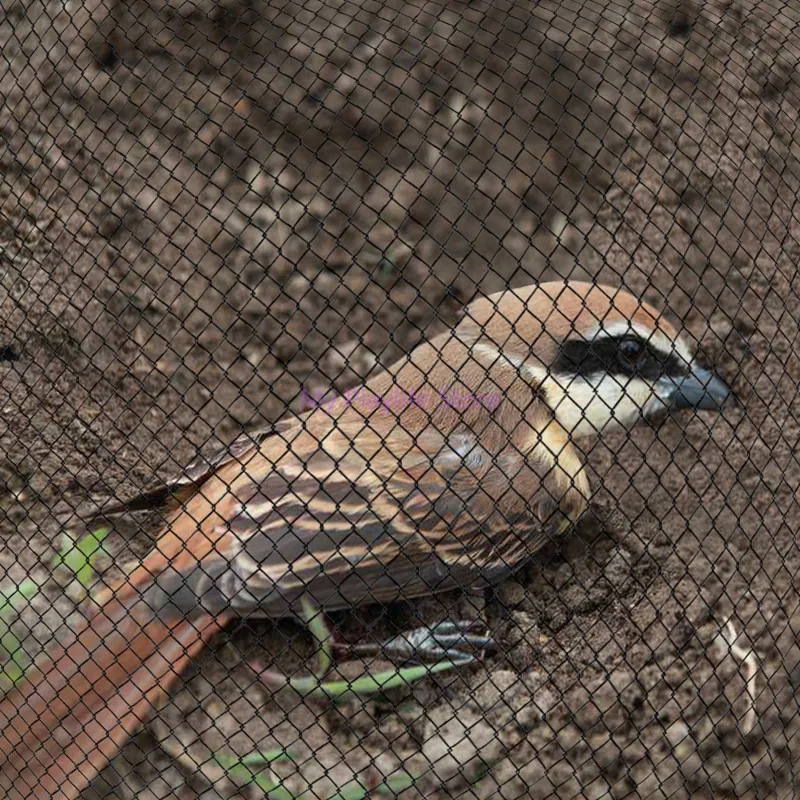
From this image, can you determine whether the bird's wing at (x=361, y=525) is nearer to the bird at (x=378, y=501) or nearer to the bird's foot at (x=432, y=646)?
the bird at (x=378, y=501)

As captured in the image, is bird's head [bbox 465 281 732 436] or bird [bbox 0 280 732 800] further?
bird's head [bbox 465 281 732 436]

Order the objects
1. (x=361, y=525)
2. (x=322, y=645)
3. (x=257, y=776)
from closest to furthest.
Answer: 1. (x=361, y=525)
2. (x=257, y=776)
3. (x=322, y=645)

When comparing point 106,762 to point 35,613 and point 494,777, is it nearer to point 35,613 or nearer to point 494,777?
point 35,613

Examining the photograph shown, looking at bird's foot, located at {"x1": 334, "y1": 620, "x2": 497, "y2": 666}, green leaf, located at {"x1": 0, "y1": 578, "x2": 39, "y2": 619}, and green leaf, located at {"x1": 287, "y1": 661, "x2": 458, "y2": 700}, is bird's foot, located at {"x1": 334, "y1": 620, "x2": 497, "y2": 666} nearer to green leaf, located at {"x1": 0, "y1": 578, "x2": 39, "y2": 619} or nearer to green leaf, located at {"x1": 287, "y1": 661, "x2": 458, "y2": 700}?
green leaf, located at {"x1": 287, "y1": 661, "x2": 458, "y2": 700}

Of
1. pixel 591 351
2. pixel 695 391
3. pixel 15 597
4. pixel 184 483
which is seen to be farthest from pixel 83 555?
pixel 695 391

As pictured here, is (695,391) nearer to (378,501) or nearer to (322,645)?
(378,501)

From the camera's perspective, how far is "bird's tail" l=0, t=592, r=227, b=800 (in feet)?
6.70

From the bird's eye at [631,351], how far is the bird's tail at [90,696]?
3.48ft

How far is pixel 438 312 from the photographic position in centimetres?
295

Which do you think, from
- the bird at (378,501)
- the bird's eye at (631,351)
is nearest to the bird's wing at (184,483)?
the bird at (378,501)

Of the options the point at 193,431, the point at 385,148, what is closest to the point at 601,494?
the point at 193,431

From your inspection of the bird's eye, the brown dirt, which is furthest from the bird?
the brown dirt

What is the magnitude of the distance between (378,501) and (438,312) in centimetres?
83

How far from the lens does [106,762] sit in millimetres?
2102
